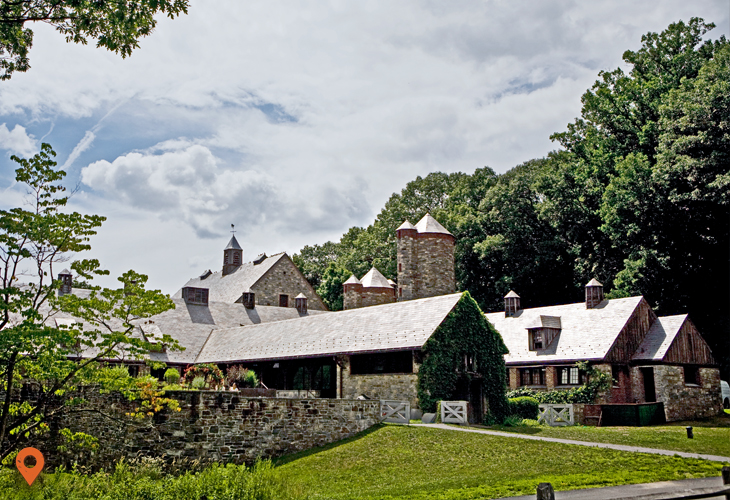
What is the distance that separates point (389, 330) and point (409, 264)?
14760 mm

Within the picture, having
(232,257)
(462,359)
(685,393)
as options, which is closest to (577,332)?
(685,393)

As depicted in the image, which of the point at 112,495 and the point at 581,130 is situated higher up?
the point at 581,130

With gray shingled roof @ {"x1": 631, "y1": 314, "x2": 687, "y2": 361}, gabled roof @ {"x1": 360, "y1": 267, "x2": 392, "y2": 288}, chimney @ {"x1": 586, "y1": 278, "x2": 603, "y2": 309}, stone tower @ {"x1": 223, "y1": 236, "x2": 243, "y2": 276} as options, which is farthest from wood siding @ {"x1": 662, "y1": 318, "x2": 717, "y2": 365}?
stone tower @ {"x1": 223, "y1": 236, "x2": 243, "y2": 276}

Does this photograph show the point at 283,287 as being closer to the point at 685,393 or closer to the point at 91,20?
the point at 685,393

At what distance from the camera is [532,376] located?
115 feet

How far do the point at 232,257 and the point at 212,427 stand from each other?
41576 millimetres

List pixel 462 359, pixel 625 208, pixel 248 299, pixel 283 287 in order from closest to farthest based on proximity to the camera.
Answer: pixel 462 359
pixel 625 208
pixel 248 299
pixel 283 287

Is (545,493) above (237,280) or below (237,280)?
below

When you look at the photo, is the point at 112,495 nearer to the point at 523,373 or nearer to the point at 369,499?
the point at 369,499

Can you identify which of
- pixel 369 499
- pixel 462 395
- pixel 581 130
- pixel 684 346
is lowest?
pixel 369 499

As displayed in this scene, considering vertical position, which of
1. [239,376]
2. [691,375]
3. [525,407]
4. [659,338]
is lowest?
[525,407]

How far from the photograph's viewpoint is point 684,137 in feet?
131

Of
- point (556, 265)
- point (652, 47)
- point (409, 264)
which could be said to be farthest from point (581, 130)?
point (409, 264)

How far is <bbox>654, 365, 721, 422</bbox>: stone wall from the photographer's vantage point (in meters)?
32.2
